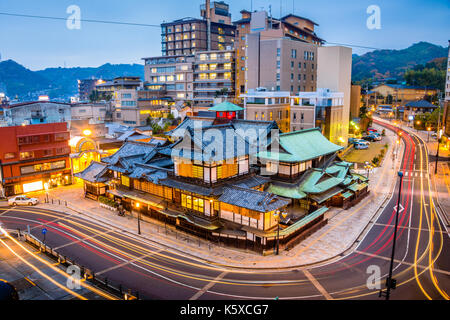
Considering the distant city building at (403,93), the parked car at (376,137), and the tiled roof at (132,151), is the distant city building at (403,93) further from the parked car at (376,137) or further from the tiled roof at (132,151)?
the tiled roof at (132,151)

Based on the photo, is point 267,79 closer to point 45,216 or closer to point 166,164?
point 166,164

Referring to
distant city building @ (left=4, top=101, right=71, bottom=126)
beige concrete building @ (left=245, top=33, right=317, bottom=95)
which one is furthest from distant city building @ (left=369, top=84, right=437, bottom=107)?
distant city building @ (left=4, top=101, right=71, bottom=126)

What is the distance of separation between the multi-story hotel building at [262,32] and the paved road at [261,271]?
6097 cm

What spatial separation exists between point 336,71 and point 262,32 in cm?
2566

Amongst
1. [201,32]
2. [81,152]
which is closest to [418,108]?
[201,32]

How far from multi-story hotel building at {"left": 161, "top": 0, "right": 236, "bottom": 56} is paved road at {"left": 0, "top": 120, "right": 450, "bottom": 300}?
131350 millimetres

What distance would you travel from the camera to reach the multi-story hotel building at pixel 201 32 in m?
159

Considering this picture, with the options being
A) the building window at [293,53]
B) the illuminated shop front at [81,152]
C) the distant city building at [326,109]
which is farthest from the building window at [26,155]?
the building window at [293,53]

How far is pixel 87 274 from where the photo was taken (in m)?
29.1

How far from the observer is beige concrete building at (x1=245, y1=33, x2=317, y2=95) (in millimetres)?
89312

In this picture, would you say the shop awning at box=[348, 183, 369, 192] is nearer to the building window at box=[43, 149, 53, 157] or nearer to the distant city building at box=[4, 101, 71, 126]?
the building window at box=[43, 149, 53, 157]

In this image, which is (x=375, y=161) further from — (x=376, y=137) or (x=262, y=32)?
(x=262, y=32)
